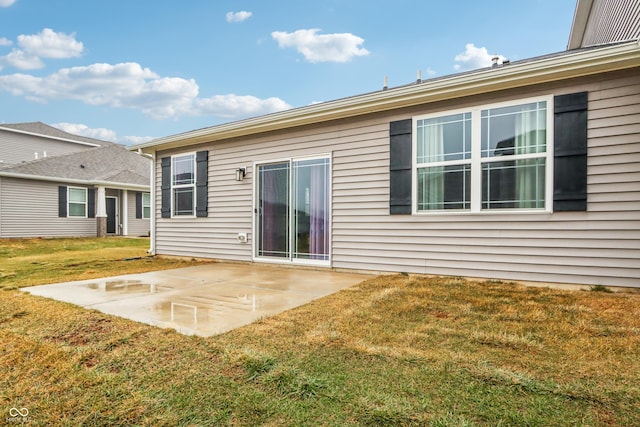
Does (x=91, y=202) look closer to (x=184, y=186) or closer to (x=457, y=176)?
(x=184, y=186)

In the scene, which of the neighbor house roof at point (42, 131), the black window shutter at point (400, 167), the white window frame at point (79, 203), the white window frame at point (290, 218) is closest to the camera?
the black window shutter at point (400, 167)

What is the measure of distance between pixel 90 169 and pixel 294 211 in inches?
484

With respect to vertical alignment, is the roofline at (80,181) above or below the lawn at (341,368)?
above

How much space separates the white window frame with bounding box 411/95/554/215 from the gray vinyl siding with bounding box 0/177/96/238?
43.9ft

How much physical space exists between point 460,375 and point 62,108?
3254cm

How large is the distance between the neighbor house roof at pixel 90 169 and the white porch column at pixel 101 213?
522 mm

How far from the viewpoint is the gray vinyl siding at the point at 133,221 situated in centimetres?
→ 1434

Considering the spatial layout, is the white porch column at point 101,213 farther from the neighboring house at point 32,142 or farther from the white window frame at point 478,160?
the white window frame at point 478,160

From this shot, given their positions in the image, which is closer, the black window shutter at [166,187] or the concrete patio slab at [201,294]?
the concrete patio slab at [201,294]

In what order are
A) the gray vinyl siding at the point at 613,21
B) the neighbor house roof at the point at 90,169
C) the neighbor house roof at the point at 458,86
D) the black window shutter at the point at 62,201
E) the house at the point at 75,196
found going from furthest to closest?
the black window shutter at the point at 62,201, the neighbor house roof at the point at 90,169, the house at the point at 75,196, the gray vinyl siding at the point at 613,21, the neighbor house roof at the point at 458,86

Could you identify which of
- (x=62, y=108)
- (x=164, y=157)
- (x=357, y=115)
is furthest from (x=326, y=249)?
(x=62, y=108)

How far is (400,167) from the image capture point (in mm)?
4723

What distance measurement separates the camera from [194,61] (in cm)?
1491

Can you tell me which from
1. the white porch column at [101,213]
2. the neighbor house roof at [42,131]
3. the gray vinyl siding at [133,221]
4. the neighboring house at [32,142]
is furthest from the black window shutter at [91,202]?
the neighbor house roof at [42,131]
